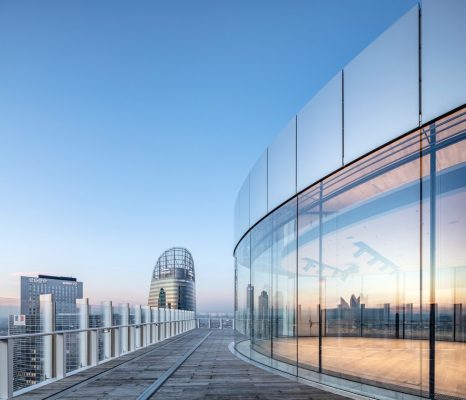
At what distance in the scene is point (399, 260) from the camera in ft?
19.5

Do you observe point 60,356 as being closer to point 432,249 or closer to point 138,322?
point 432,249

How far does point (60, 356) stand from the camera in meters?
8.47

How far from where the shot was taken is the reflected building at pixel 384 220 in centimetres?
517

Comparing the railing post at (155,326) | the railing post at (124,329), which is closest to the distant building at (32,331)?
the railing post at (124,329)

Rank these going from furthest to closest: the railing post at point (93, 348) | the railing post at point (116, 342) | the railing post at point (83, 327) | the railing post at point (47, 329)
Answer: the railing post at point (116, 342), the railing post at point (93, 348), the railing post at point (83, 327), the railing post at point (47, 329)

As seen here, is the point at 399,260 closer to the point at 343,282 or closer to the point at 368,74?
the point at 343,282

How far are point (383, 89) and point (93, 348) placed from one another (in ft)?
27.7

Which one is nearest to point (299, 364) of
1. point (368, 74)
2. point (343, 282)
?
point (343, 282)

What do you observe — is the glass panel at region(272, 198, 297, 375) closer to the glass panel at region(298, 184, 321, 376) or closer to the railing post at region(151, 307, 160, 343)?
the glass panel at region(298, 184, 321, 376)

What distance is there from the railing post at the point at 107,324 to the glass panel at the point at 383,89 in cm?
797

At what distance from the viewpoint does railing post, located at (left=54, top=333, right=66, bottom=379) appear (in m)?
8.33

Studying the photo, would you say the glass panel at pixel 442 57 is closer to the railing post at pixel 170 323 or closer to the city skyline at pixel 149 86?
the city skyline at pixel 149 86

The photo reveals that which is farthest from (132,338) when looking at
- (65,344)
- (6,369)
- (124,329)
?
(6,369)

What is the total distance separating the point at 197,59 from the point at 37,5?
520 centimetres
